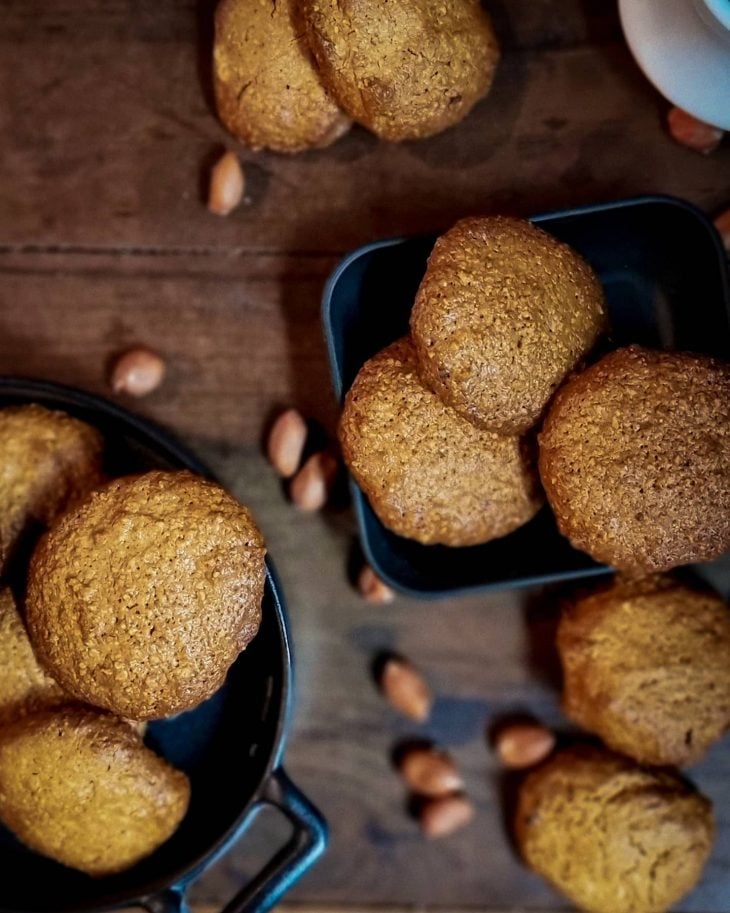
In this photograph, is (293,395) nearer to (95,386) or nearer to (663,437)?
(95,386)

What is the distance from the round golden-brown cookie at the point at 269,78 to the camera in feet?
3.46

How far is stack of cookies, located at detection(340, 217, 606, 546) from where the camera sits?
0.93m

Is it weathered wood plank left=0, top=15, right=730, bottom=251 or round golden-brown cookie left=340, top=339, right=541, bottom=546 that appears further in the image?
weathered wood plank left=0, top=15, right=730, bottom=251

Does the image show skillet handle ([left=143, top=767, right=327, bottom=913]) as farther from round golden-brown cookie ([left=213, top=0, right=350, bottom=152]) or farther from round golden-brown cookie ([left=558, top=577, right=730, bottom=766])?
round golden-brown cookie ([left=213, top=0, right=350, bottom=152])

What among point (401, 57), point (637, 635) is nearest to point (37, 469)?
point (401, 57)

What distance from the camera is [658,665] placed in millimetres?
1108

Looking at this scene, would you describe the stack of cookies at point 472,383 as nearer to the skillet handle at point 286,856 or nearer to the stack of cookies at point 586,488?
the stack of cookies at point 586,488

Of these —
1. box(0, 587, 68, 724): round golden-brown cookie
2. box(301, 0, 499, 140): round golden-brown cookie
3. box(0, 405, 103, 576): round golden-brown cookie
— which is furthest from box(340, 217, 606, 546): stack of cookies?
box(0, 587, 68, 724): round golden-brown cookie

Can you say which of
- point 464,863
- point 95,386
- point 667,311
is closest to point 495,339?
point 667,311

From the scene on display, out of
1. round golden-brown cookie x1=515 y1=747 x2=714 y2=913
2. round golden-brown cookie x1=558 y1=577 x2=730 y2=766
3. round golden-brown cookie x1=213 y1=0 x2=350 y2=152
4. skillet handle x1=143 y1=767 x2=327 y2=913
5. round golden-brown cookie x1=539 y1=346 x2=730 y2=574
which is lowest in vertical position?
round golden-brown cookie x1=515 y1=747 x2=714 y2=913

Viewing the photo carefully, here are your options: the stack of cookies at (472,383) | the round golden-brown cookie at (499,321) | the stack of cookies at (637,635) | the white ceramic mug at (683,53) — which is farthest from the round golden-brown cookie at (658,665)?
the white ceramic mug at (683,53)

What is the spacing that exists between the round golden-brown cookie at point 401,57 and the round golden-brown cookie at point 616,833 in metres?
0.75

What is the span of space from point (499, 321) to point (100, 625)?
0.46m

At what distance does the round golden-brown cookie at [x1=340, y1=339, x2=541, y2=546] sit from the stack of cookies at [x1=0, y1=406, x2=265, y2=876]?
14cm
